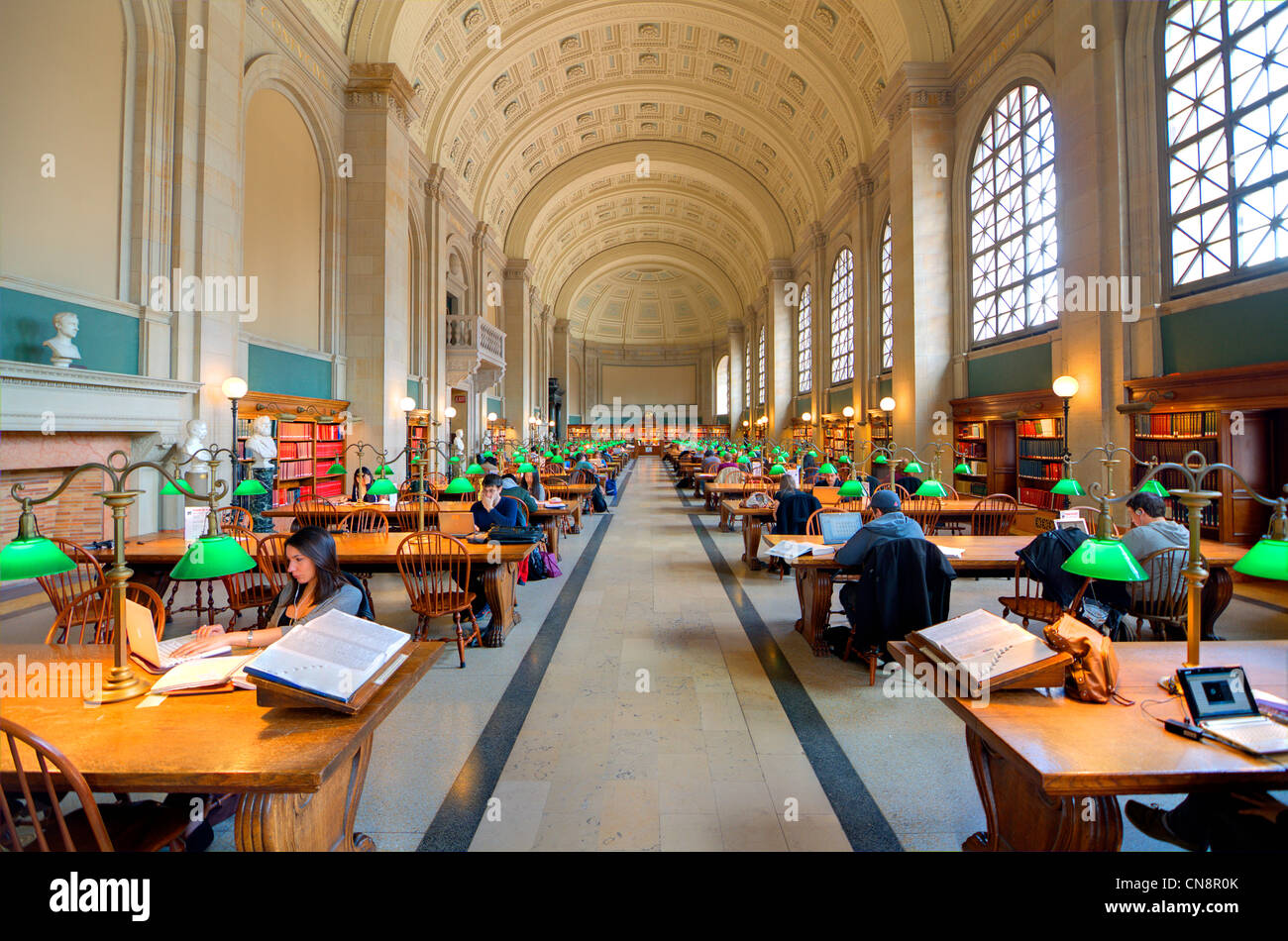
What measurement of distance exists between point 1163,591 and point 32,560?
5562 millimetres

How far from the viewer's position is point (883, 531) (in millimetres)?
3967

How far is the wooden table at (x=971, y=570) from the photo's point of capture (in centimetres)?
422

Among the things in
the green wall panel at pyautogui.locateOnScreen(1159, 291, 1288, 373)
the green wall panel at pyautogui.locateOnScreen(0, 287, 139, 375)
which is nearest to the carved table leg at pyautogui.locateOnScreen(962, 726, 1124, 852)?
the green wall panel at pyautogui.locateOnScreen(1159, 291, 1288, 373)

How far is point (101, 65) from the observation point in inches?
265

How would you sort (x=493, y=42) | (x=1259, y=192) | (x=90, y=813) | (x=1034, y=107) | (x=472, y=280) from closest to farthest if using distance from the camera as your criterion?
1. (x=90, y=813)
2. (x=1259, y=192)
3. (x=1034, y=107)
4. (x=493, y=42)
5. (x=472, y=280)

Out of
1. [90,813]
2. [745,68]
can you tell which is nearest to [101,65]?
[90,813]

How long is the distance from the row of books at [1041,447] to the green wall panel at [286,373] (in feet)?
41.8

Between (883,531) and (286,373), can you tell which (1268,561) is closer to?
(883,531)

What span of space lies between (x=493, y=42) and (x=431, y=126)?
269 centimetres

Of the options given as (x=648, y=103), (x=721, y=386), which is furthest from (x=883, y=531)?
(x=721, y=386)

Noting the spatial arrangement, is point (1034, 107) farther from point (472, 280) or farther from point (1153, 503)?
point (472, 280)

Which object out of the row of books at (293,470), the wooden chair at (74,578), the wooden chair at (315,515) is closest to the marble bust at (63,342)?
the wooden chair at (315,515)

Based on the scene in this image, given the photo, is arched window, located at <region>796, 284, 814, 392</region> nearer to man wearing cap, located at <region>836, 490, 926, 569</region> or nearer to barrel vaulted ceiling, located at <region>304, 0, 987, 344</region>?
barrel vaulted ceiling, located at <region>304, 0, 987, 344</region>

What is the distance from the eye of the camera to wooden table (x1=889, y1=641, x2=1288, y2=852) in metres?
1.54
